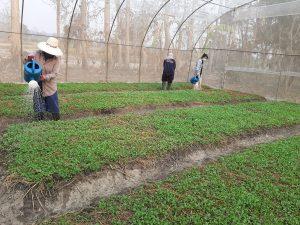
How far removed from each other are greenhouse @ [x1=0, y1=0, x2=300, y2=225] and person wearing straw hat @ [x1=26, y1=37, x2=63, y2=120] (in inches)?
0.9

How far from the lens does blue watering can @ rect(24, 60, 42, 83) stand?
561 centimetres

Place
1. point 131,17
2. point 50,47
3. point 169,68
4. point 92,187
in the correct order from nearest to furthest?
point 92,187 → point 50,47 → point 169,68 → point 131,17

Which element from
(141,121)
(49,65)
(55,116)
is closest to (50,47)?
(49,65)

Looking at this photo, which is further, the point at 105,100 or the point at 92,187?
the point at 105,100

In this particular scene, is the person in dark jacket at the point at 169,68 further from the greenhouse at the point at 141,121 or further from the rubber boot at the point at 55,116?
the rubber boot at the point at 55,116

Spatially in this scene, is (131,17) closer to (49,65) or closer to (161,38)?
(161,38)

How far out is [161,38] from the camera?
1593cm

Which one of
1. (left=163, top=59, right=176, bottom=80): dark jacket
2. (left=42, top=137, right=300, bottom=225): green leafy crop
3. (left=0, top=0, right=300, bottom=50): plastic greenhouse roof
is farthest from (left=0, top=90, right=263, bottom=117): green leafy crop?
(left=0, top=0, right=300, bottom=50): plastic greenhouse roof

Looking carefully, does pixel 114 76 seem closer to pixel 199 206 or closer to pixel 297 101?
pixel 297 101

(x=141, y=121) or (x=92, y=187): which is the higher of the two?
(x=141, y=121)

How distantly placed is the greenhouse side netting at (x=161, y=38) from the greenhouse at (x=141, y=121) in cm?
5

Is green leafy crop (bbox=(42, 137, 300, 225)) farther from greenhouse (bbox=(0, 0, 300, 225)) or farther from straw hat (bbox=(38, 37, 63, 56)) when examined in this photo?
straw hat (bbox=(38, 37, 63, 56))

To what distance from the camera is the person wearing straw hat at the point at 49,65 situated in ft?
19.4

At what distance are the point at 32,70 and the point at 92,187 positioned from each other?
2.75 m
